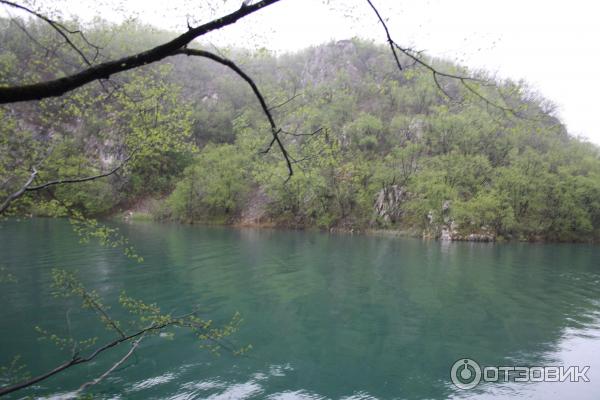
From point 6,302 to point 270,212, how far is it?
4265 centimetres

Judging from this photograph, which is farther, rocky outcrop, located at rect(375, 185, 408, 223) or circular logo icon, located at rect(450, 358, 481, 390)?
rocky outcrop, located at rect(375, 185, 408, 223)

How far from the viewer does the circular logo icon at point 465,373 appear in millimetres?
8914

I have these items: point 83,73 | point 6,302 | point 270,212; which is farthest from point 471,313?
point 270,212

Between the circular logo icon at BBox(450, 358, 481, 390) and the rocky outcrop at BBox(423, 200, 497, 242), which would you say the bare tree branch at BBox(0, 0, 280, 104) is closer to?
the circular logo icon at BBox(450, 358, 481, 390)

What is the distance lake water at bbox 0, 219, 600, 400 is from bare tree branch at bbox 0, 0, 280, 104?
252 inches

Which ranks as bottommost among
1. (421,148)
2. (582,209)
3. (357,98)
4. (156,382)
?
(156,382)

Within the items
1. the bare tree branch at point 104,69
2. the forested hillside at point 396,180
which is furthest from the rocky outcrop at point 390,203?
the bare tree branch at point 104,69

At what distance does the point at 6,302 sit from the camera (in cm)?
1320

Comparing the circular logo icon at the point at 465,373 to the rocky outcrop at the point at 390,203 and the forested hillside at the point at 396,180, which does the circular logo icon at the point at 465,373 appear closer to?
the forested hillside at the point at 396,180

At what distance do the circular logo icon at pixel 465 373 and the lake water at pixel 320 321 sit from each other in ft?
0.69

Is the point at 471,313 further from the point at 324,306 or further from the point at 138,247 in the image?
the point at 138,247

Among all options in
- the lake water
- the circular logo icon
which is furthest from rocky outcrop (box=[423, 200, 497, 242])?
the circular logo icon

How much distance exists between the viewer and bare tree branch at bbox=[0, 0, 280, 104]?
132 inches

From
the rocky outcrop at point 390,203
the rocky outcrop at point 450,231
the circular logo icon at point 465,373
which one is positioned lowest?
the circular logo icon at point 465,373
